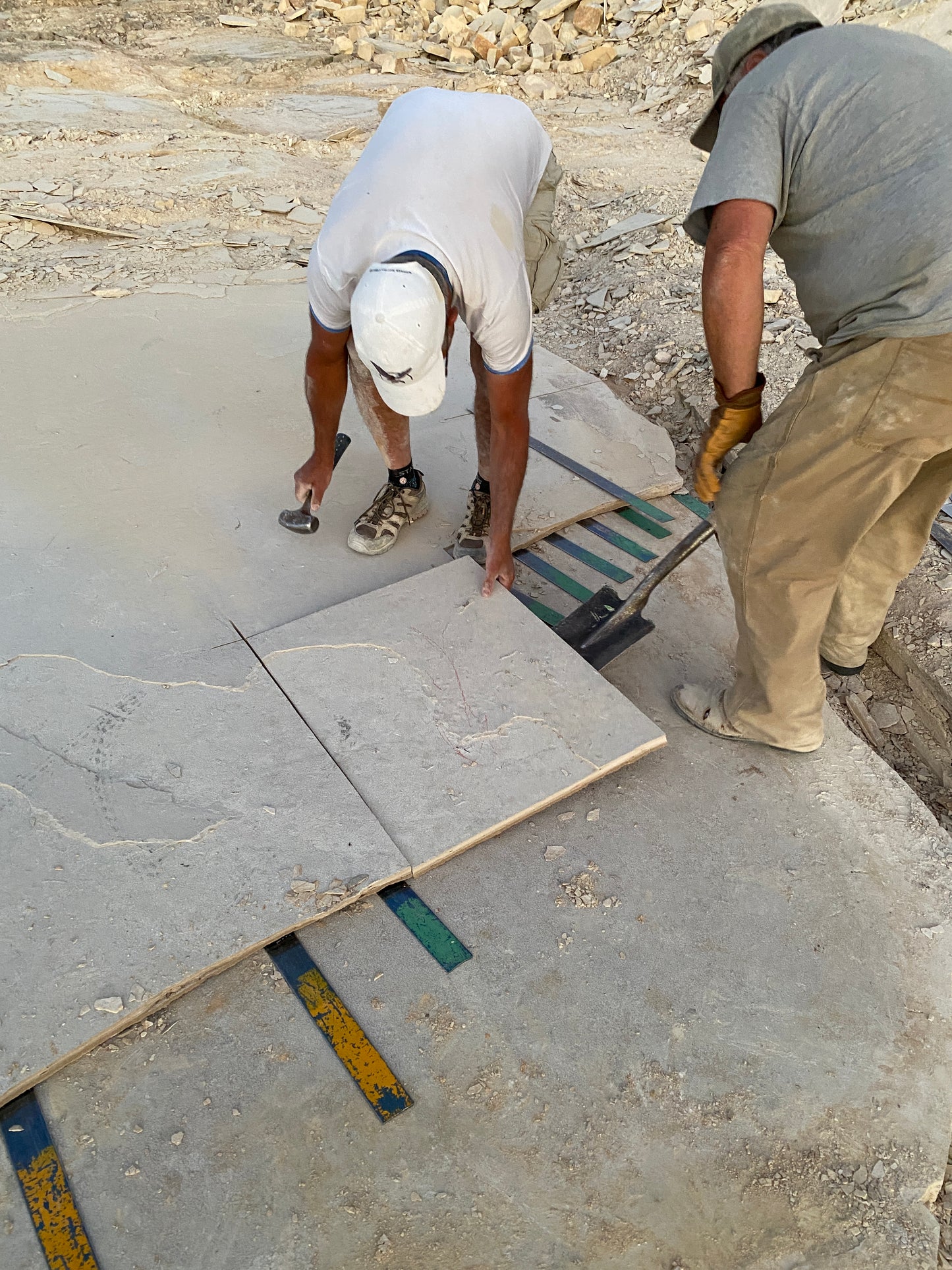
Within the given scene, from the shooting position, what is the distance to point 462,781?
2.06m

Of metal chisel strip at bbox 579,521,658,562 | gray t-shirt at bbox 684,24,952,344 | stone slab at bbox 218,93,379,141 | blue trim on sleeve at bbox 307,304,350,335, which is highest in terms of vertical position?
gray t-shirt at bbox 684,24,952,344

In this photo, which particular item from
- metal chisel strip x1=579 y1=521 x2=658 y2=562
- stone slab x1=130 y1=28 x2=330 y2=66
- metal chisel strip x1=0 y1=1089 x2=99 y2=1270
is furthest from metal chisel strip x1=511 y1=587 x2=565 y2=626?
stone slab x1=130 y1=28 x2=330 y2=66

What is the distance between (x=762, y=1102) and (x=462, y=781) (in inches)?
37.6

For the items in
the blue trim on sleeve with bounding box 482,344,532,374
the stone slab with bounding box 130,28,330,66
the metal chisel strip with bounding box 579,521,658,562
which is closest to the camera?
the blue trim on sleeve with bounding box 482,344,532,374

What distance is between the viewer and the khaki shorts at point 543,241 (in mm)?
2557

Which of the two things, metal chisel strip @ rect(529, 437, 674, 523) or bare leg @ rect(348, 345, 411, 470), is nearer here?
bare leg @ rect(348, 345, 411, 470)

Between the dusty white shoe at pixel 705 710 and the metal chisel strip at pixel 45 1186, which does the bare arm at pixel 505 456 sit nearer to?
the dusty white shoe at pixel 705 710

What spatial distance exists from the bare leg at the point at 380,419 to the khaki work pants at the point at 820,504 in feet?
4.00

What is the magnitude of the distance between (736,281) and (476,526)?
1343 mm

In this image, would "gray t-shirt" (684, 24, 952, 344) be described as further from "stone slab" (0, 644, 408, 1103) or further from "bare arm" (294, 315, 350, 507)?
"stone slab" (0, 644, 408, 1103)

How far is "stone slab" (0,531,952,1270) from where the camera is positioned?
1.46 meters

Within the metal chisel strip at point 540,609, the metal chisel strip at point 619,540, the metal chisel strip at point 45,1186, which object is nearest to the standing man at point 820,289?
the metal chisel strip at point 540,609

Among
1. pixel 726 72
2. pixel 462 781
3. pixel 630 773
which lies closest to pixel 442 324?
pixel 726 72

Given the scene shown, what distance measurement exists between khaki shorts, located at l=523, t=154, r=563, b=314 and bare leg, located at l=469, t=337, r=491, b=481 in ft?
0.84
